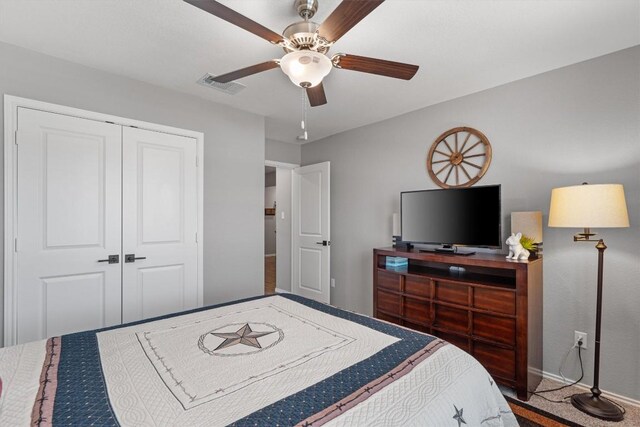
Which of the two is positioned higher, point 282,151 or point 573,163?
point 282,151

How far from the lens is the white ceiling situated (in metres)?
1.77

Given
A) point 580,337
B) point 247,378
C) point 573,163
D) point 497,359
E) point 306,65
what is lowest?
point 497,359

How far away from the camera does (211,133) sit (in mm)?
3182

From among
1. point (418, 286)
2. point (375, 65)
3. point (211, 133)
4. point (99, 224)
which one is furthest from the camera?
point (211, 133)

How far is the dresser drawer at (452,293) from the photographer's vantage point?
2.49 m

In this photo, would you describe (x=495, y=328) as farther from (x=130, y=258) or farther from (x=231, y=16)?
(x=130, y=258)

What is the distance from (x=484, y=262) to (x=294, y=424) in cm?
200

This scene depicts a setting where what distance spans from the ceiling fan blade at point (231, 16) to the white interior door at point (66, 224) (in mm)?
1788

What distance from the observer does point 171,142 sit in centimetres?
291

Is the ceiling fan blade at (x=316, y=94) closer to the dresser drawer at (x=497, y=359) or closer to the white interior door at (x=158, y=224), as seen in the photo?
the white interior door at (x=158, y=224)

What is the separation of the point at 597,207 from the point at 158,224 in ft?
10.8

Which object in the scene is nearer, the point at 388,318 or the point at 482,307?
the point at 482,307

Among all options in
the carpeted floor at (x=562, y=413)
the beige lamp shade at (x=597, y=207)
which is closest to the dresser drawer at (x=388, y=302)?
the carpeted floor at (x=562, y=413)

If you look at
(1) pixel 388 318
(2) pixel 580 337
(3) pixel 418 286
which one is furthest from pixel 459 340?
(2) pixel 580 337
